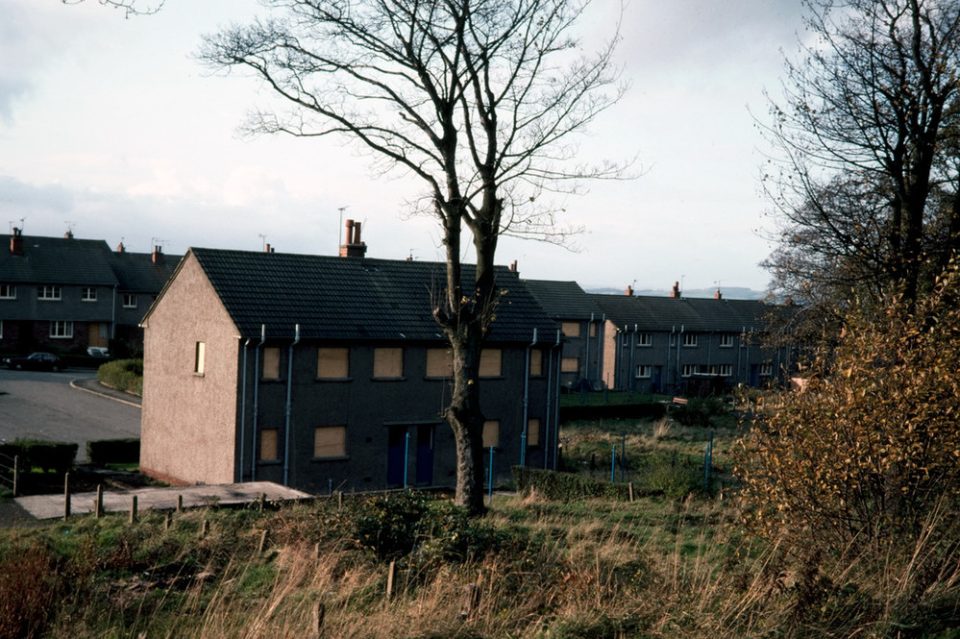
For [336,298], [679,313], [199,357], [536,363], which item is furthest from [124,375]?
[679,313]

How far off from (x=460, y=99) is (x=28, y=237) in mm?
62409

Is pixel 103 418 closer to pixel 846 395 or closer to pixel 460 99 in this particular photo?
pixel 460 99

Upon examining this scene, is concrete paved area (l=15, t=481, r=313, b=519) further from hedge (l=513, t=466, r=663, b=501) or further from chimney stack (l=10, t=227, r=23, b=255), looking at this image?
Answer: chimney stack (l=10, t=227, r=23, b=255)

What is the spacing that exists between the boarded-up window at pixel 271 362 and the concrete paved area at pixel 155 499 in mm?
5411

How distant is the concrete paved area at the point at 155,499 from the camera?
20.0 meters

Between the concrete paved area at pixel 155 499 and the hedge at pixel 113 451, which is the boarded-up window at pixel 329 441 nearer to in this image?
the concrete paved area at pixel 155 499

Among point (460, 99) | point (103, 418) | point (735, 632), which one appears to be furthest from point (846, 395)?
point (103, 418)

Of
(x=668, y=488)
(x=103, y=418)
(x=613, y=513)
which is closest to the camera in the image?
(x=613, y=513)

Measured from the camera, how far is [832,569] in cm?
933

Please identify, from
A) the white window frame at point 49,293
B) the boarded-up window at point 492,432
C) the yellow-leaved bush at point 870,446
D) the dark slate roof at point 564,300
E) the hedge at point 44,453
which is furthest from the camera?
the white window frame at point 49,293

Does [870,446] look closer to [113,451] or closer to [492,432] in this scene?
[492,432]

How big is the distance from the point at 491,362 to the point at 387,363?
176 inches

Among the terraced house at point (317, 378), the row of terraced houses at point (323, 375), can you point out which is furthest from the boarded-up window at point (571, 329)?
the terraced house at point (317, 378)

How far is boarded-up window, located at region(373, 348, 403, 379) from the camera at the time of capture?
105 ft
